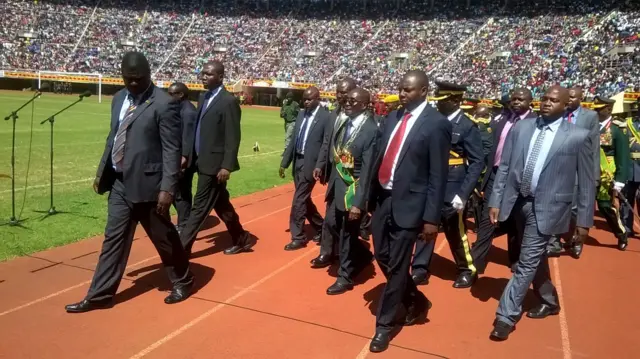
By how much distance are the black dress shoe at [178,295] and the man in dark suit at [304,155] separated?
2.01 m

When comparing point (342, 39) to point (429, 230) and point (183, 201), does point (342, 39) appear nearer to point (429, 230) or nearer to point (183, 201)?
point (183, 201)

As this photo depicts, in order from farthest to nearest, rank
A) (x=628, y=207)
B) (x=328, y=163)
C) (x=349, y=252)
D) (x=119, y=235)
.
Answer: (x=628, y=207), (x=328, y=163), (x=349, y=252), (x=119, y=235)

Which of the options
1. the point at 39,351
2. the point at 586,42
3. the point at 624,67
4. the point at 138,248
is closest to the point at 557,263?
the point at 138,248

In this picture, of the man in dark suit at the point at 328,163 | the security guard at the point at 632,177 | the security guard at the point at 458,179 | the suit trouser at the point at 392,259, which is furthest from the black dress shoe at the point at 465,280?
the security guard at the point at 632,177

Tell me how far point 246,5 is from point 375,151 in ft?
181

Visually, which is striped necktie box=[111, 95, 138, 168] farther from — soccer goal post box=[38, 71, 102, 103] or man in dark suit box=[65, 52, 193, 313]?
soccer goal post box=[38, 71, 102, 103]

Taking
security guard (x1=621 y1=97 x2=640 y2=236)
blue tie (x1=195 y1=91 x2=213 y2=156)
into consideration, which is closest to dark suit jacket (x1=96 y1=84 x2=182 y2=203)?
blue tie (x1=195 y1=91 x2=213 y2=156)

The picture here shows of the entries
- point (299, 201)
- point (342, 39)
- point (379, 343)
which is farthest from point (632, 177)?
point (342, 39)

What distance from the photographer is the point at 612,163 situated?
7621mm

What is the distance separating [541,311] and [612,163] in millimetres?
3704

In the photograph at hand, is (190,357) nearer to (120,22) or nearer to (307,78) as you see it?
(307,78)

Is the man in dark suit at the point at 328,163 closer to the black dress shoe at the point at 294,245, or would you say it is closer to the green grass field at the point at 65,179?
the black dress shoe at the point at 294,245

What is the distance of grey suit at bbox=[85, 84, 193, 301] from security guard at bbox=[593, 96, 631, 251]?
19.3 ft

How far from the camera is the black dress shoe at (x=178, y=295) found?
4.88 meters
